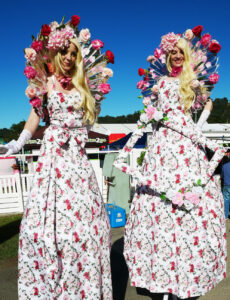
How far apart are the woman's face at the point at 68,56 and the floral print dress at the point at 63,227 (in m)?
0.25

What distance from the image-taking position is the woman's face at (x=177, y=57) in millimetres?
2832

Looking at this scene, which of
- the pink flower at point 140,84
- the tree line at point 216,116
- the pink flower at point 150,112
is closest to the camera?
the pink flower at point 150,112

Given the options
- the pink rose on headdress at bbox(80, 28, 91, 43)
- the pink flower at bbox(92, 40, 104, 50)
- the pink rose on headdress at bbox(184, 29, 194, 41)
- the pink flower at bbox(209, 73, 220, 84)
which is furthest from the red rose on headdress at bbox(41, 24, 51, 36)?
the pink flower at bbox(209, 73, 220, 84)

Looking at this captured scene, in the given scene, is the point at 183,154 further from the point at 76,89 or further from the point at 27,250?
the point at 27,250

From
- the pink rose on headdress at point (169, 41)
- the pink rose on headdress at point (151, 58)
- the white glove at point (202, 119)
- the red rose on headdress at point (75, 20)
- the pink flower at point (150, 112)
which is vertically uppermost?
the red rose on headdress at point (75, 20)

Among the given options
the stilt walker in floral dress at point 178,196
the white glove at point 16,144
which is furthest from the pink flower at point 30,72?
the stilt walker in floral dress at point 178,196

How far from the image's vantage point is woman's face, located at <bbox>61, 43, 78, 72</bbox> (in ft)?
7.43

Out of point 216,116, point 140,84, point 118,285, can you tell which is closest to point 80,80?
point 140,84

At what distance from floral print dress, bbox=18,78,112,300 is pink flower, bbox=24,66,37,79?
0.23m

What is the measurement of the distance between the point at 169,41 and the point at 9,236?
4.44 metres

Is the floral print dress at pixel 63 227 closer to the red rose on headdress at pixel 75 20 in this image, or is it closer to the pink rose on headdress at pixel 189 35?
the red rose on headdress at pixel 75 20

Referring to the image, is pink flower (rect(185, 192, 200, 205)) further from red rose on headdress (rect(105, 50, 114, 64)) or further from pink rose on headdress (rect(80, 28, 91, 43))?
pink rose on headdress (rect(80, 28, 91, 43))

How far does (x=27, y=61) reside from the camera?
7.41 ft

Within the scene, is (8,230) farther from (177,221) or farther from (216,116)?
(216,116)
